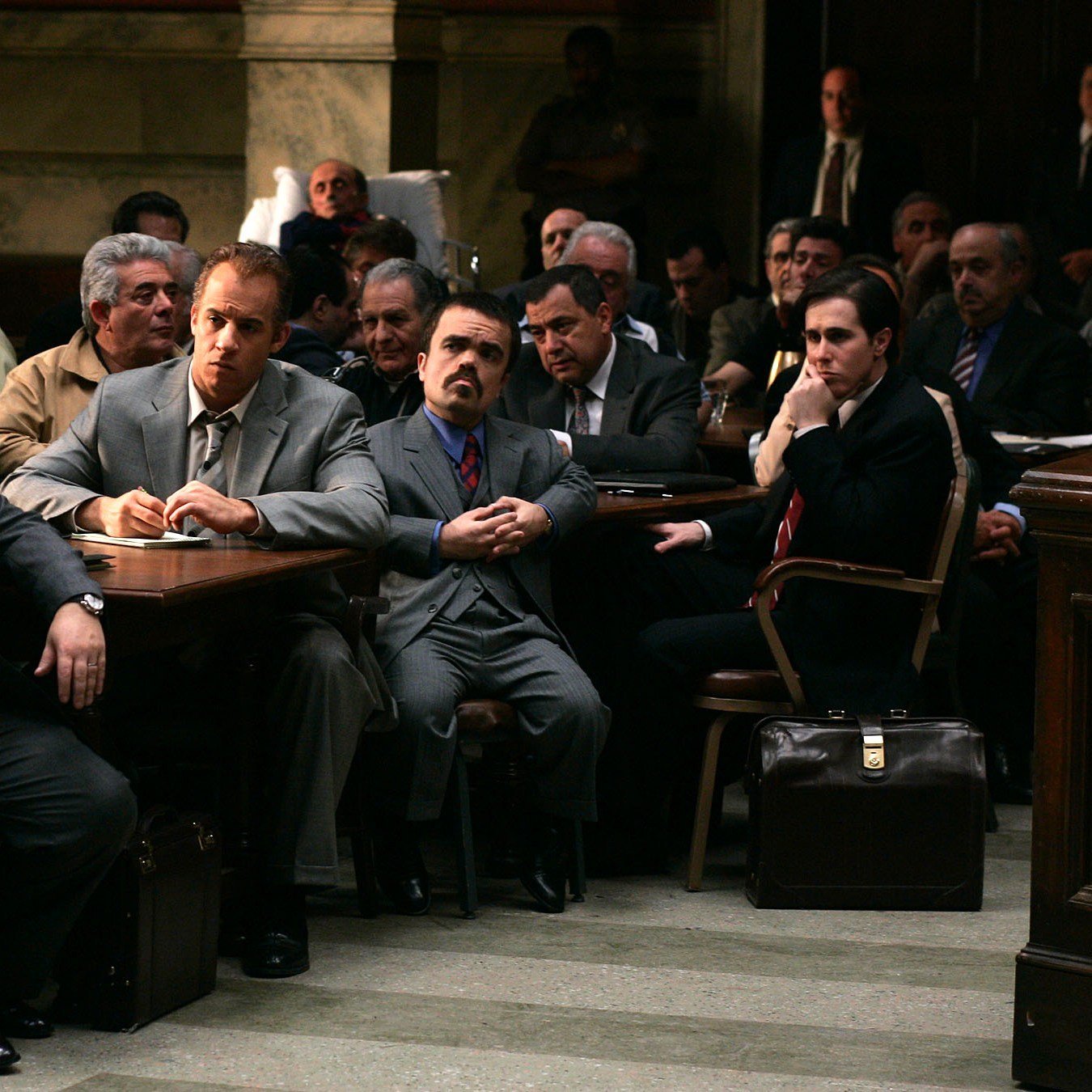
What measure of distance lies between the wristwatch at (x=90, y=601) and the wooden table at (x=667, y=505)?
155 cm

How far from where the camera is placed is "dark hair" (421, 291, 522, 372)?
15.6ft

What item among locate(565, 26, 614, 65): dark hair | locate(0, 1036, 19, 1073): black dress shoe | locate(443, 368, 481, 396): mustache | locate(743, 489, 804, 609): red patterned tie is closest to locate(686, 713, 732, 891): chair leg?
locate(743, 489, 804, 609): red patterned tie

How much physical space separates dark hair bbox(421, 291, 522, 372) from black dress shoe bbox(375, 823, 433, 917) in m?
1.10

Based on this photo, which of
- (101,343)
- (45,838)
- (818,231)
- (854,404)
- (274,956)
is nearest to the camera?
(45,838)

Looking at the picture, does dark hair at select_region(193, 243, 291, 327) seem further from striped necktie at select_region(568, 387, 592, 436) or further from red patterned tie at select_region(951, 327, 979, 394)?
red patterned tie at select_region(951, 327, 979, 394)

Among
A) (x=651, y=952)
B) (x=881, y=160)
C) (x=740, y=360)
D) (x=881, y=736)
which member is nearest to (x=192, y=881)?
(x=651, y=952)

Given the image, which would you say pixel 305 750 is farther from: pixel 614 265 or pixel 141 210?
pixel 141 210

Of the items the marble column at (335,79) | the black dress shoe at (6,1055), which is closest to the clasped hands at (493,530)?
the black dress shoe at (6,1055)

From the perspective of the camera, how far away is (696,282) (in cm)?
877

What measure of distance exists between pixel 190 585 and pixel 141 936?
63 cm

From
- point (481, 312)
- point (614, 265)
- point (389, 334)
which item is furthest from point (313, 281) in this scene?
point (481, 312)

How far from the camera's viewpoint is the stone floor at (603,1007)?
138 inches

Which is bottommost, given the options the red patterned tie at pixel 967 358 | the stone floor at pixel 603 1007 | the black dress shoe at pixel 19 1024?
the stone floor at pixel 603 1007

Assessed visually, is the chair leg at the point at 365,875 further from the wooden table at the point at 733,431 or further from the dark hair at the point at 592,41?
the dark hair at the point at 592,41
